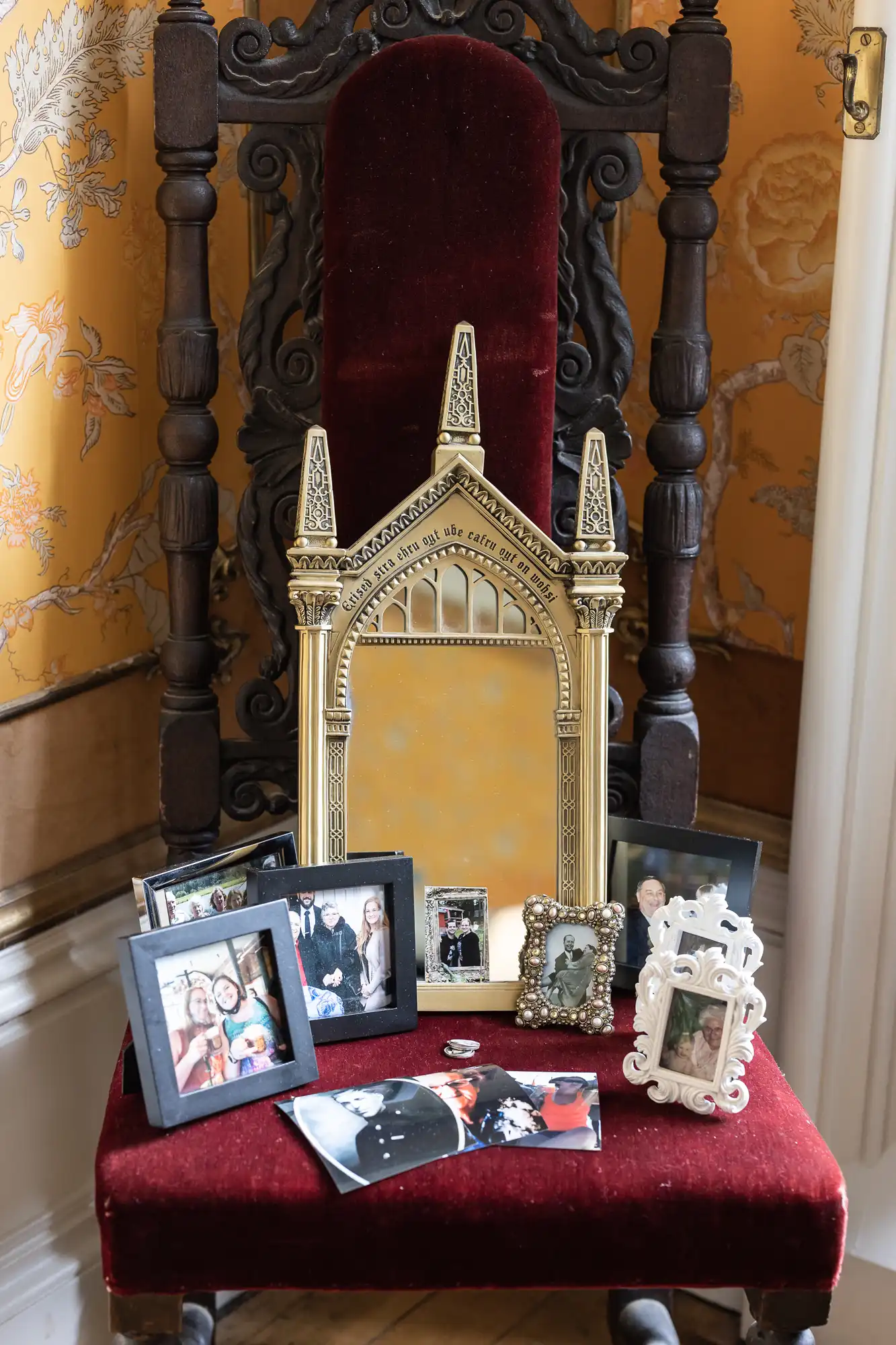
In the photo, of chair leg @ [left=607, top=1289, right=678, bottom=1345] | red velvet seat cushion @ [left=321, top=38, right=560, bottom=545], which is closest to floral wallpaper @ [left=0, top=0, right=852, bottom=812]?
red velvet seat cushion @ [left=321, top=38, right=560, bottom=545]

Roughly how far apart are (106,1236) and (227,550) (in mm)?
893

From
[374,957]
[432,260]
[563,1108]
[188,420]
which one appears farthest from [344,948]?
[432,260]

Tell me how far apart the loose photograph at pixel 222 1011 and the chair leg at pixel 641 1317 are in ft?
2.00

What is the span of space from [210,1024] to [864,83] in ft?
3.86

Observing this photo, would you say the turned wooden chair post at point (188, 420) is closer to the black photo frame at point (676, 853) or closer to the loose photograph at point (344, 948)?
the loose photograph at point (344, 948)

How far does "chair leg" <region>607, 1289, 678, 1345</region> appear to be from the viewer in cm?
154

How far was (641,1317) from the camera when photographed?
1.57 metres

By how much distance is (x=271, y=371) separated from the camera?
152 centimetres

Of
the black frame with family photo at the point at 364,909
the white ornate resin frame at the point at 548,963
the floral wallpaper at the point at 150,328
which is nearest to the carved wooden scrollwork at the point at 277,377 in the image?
the floral wallpaper at the point at 150,328

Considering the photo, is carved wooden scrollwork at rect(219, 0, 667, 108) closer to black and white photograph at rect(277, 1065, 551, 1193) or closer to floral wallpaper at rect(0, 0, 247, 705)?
floral wallpaper at rect(0, 0, 247, 705)

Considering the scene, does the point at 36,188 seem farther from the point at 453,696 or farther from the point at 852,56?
the point at 852,56

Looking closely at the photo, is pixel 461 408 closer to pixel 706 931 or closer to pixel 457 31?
pixel 457 31

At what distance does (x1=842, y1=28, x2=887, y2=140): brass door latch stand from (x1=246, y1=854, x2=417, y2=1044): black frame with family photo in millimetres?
919

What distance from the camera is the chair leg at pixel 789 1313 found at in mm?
1139
